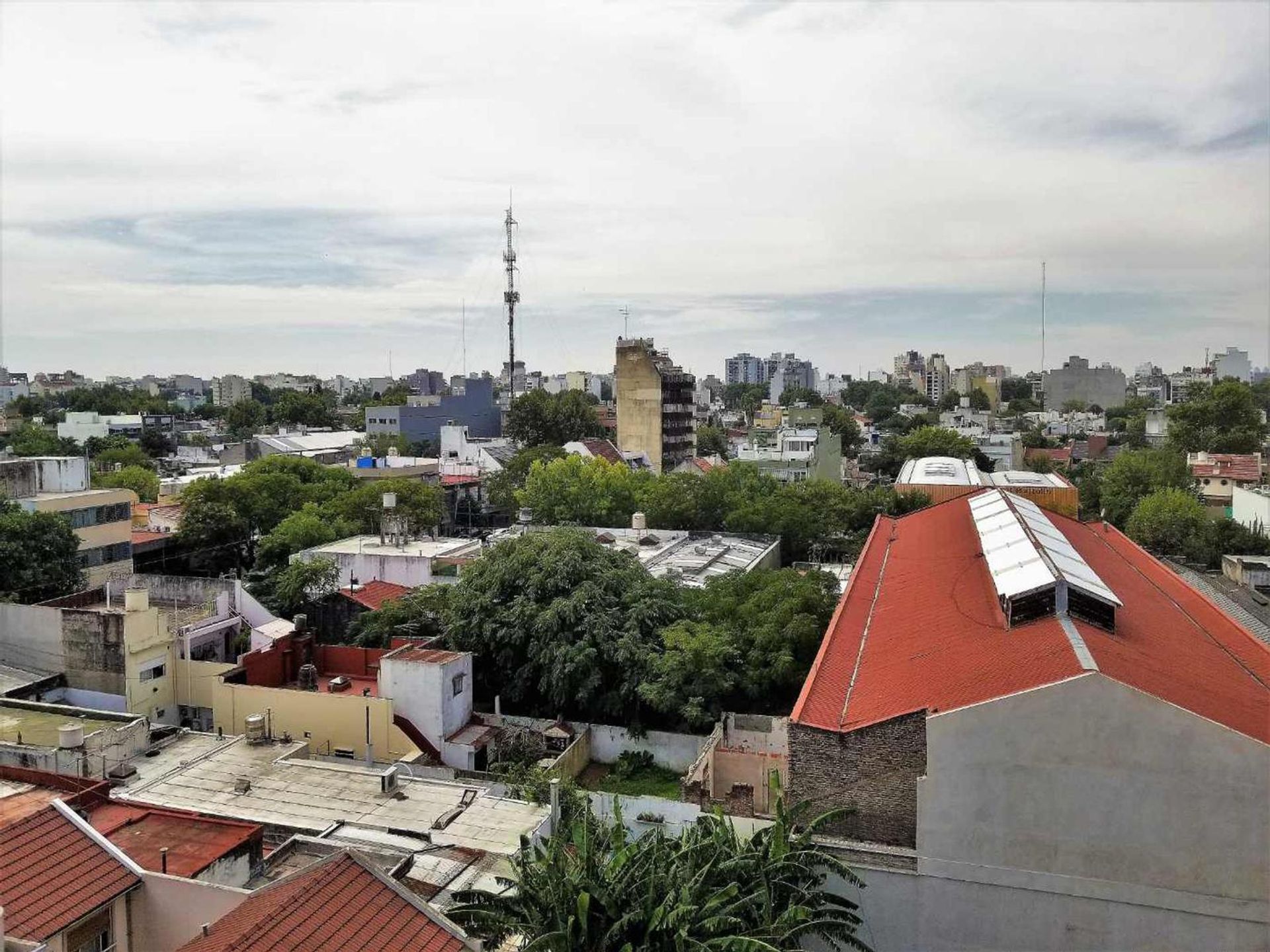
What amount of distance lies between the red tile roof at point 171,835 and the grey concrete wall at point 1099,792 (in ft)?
33.5

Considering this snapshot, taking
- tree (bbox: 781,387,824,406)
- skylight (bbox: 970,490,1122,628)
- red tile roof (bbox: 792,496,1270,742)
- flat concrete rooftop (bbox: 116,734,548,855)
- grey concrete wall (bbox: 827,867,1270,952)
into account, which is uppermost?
tree (bbox: 781,387,824,406)

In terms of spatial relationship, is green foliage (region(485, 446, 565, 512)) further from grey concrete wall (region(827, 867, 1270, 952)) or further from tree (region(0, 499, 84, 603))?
grey concrete wall (region(827, 867, 1270, 952))

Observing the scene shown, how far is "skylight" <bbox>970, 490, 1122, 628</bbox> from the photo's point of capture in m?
18.3

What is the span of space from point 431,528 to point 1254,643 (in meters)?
34.0

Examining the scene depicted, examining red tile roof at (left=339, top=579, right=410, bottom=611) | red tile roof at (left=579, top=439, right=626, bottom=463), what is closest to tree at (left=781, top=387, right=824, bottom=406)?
red tile roof at (left=579, top=439, right=626, bottom=463)

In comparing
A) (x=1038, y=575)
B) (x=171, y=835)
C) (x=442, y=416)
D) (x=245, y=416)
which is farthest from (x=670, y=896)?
(x=245, y=416)

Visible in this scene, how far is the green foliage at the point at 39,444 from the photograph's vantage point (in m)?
69.8

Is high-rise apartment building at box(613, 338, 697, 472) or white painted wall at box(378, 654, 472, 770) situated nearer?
white painted wall at box(378, 654, 472, 770)

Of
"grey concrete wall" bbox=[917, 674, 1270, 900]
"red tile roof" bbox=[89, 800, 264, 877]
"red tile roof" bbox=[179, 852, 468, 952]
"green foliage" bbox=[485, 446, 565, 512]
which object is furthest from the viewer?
"green foliage" bbox=[485, 446, 565, 512]

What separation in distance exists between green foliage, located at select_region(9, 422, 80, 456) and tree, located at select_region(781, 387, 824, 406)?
9128cm

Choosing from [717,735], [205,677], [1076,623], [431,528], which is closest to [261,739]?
[205,677]

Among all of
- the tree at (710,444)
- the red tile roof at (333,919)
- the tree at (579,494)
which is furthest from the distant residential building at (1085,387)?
the red tile roof at (333,919)

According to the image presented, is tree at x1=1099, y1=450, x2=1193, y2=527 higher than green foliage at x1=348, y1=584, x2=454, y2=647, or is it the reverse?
tree at x1=1099, y1=450, x2=1193, y2=527

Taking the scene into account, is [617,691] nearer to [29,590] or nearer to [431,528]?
[29,590]
